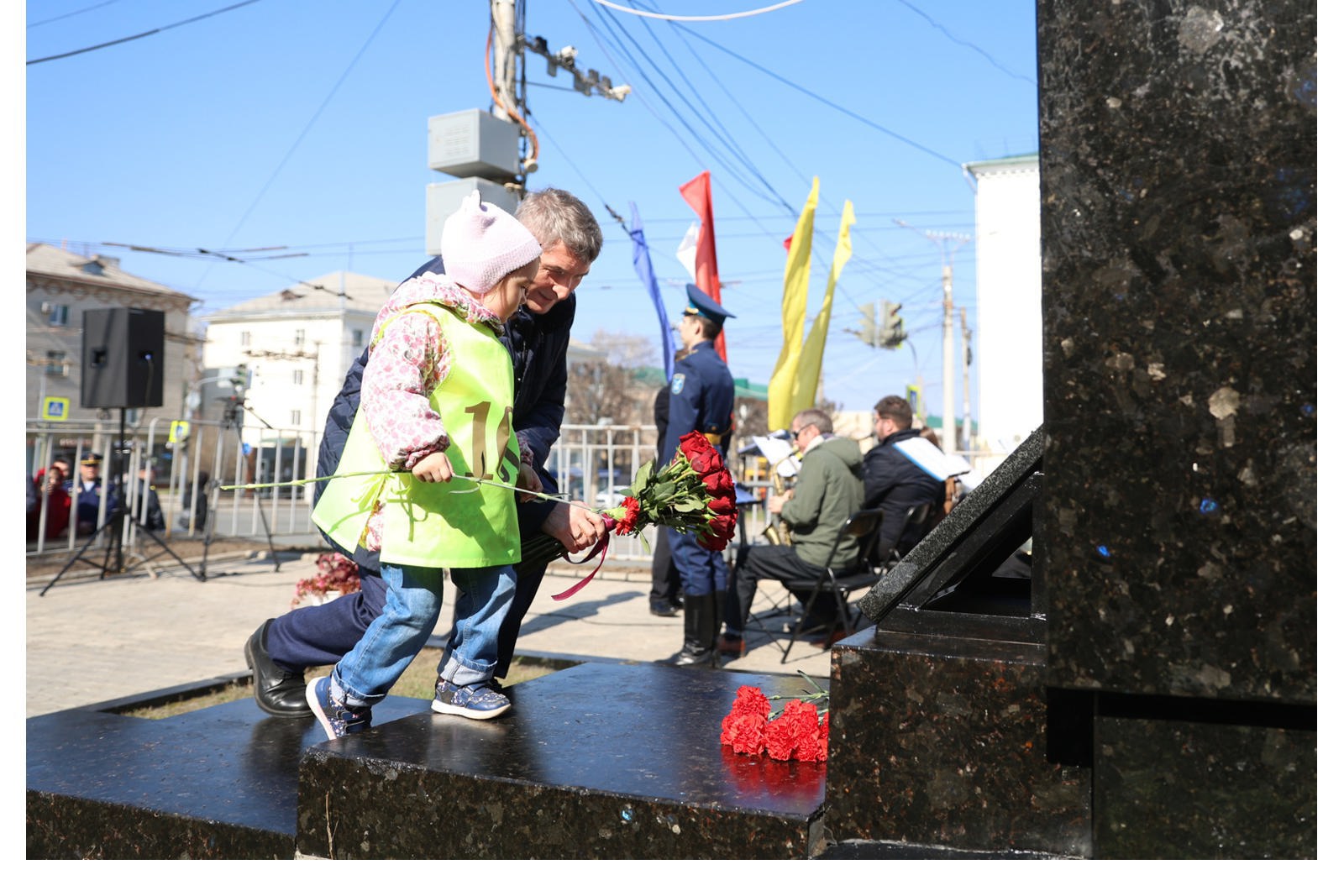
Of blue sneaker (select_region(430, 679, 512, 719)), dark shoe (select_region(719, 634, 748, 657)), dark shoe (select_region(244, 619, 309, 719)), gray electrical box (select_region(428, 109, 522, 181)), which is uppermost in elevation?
gray electrical box (select_region(428, 109, 522, 181))

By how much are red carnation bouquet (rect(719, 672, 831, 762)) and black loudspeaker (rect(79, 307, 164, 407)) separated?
32.8ft

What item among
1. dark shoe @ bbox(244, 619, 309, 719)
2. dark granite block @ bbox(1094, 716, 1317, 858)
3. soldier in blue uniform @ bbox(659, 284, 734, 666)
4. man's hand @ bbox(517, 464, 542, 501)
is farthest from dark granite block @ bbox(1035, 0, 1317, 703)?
soldier in blue uniform @ bbox(659, 284, 734, 666)

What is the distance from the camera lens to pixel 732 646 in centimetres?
682

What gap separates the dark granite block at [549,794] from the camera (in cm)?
209

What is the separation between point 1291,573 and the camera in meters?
1.59

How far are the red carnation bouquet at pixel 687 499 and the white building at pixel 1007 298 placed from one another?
3628 cm

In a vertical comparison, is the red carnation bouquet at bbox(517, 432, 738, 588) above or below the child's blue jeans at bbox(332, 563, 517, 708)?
above

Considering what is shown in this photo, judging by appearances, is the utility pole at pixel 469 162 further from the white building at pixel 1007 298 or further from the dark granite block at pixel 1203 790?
the white building at pixel 1007 298

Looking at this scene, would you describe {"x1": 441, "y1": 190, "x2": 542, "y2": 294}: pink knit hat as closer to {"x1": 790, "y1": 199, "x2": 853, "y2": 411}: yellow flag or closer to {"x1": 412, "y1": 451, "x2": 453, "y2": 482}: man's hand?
{"x1": 412, "y1": 451, "x2": 453, "y2": 482}: man's hand

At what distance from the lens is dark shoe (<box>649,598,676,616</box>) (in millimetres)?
8633

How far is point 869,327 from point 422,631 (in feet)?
68.0
